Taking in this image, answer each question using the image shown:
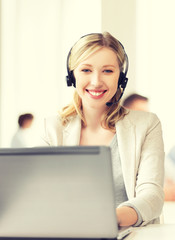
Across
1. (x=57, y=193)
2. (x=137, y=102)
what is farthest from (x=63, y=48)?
(x=57, y=193)

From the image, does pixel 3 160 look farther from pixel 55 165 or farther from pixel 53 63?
pixel 53 63

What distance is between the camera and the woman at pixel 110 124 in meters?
1.48

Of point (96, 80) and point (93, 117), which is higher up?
point (96, 80)

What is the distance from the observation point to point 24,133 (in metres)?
4.24

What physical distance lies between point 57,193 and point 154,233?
0.39 meters

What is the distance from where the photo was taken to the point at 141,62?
407 centimetres

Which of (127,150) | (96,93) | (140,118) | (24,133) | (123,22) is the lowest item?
(24,133)

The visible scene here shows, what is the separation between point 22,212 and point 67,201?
0.35 ft

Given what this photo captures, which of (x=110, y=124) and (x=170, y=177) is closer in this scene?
(x=110, y=124)

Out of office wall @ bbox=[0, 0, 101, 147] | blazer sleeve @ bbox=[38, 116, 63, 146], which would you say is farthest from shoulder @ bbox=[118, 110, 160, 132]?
office wall @ bbox=[0, 0, 101, 147]

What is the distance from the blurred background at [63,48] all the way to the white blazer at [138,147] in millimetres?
2367

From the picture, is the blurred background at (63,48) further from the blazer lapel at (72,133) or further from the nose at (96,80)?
the nose at (96,80)

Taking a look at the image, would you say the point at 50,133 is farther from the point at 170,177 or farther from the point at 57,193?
the point at 170,177

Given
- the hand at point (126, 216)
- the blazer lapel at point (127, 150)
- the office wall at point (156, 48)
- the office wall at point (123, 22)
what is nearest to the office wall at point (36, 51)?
the office wall at point (123, 22)
